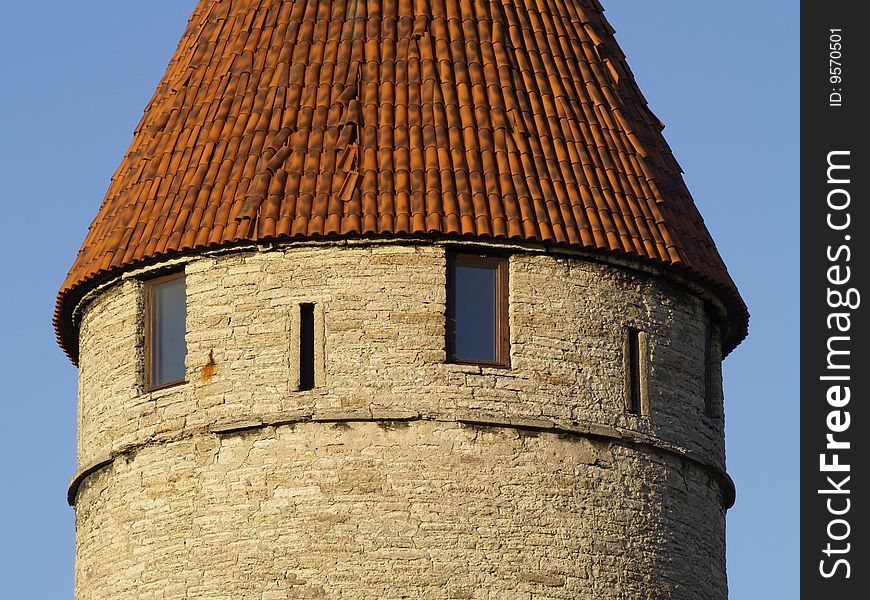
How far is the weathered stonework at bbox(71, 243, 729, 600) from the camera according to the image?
22.8 meters

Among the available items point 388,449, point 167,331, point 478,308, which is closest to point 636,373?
point 478,308

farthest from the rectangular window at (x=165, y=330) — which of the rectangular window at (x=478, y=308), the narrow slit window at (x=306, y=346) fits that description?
the rectangular window at (x=478, y=308)

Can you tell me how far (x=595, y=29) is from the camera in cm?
2638

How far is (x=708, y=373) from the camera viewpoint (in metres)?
25.5

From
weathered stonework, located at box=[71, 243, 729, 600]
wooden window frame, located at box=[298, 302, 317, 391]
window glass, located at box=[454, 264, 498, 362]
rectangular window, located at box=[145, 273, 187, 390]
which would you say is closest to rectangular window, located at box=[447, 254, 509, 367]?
window glass, located at box=[454, 264, 498, 362]

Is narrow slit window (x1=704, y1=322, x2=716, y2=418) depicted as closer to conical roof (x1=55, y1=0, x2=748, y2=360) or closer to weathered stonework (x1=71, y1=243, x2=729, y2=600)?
conical roof (x1=55, y1=0, x2=748, y2=360)

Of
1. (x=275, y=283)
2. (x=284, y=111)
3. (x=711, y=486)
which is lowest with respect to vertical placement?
(x=711, y=486)

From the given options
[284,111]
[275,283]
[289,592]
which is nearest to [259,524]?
[289,592]

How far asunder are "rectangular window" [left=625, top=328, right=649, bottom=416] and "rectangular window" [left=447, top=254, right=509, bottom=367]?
1.40 meters

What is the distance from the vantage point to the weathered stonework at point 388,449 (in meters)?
22.8

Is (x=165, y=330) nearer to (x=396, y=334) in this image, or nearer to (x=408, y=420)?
(x=396, y=334)
